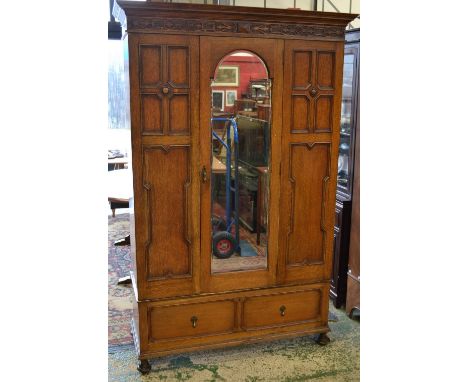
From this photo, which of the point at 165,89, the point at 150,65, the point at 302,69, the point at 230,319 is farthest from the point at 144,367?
the point at 302,69

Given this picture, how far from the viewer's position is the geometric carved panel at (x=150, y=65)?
6.86 feet

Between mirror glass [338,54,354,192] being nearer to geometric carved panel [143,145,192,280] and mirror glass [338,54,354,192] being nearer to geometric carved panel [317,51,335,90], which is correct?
geometric carved panel [317,51,335,90]

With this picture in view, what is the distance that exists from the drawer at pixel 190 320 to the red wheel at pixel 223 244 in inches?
10.4

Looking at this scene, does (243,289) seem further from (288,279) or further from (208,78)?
(208,78)

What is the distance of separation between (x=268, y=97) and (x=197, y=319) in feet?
4.06

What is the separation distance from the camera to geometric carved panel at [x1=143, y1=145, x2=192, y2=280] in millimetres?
2232

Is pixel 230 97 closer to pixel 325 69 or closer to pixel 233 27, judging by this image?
pixel 233 27

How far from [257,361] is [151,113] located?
1.47m

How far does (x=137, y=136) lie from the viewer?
2166 millimetres

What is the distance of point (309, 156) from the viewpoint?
2.46 metres

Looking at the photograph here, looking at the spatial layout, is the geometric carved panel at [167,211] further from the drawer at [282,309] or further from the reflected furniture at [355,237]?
the reflected furniture at [355,237]

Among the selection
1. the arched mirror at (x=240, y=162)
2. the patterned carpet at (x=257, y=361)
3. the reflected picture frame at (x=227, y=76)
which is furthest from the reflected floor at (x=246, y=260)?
the reflected picture frame at (x=227, y=76)

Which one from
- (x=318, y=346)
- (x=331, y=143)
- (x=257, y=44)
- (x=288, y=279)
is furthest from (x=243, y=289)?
(x=257, y=44)

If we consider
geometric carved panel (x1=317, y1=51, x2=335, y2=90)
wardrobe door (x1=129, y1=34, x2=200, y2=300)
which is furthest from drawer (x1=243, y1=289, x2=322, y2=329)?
geometric carved panel (x1=317, y1=51, x2=335, y2=90)
